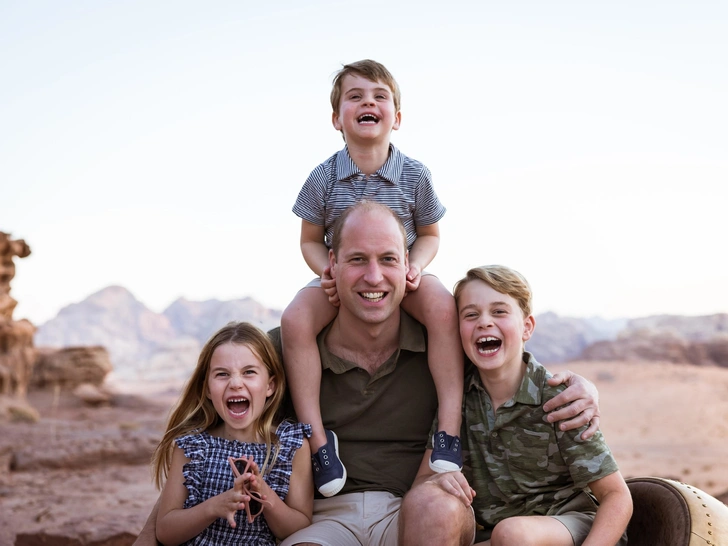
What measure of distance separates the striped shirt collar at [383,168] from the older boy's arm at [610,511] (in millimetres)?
1999

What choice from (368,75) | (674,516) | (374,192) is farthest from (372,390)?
(368,75)

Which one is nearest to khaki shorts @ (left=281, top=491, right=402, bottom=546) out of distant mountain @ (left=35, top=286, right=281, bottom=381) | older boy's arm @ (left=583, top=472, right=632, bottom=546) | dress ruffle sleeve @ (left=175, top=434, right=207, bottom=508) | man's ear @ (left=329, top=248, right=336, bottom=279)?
dress ruffle sleeve @ (left=175, top=434, right=207, bottom=508)

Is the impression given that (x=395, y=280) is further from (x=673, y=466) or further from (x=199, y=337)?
(x=199, y=337)

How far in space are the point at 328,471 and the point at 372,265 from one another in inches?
39.2

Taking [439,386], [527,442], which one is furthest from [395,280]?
[527,442]

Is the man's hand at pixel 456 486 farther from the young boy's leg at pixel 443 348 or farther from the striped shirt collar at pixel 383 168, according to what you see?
the striped shirt collar at pixel 383 168

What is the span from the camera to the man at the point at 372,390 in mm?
3234

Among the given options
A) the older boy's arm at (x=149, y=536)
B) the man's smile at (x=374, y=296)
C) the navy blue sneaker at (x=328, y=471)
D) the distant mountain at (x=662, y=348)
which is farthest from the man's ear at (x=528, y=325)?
the distant mountain at (x=662, y=348)

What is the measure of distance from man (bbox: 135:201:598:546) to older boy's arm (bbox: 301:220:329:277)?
431 mm

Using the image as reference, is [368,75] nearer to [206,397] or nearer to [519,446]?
[206,397]

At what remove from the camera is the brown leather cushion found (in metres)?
2.88

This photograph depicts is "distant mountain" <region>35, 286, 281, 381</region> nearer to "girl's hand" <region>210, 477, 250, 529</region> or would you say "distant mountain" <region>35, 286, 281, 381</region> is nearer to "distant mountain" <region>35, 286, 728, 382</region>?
"distant mountain" <region>35, 286, 728, 382</region>

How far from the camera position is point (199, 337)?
318ft

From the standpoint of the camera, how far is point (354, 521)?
3.29 m
